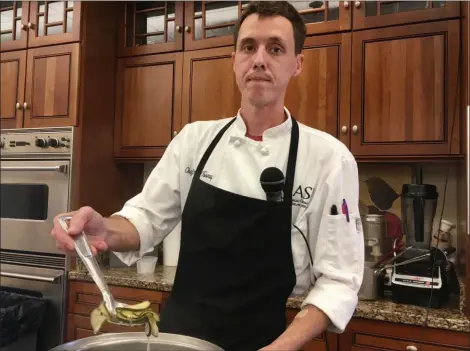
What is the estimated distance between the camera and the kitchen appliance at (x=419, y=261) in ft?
5.28

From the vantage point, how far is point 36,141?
7.31 feet

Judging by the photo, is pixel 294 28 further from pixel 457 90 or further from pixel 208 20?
pixel 208 20

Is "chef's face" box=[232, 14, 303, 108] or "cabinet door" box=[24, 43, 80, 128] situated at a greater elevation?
"cabinet door" box=[24, 43, 80, 128]

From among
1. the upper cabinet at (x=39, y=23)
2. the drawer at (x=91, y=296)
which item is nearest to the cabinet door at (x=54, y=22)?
the upper cabinet at (x=39, y=23)

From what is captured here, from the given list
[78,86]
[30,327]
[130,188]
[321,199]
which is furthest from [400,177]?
[30,327]

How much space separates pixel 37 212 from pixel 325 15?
166 centimetres

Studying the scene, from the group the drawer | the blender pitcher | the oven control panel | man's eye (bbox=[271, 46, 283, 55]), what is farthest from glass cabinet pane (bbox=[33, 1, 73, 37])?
the blender pitcher

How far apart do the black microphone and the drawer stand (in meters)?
1.07

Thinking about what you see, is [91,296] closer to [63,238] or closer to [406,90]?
[63,238]

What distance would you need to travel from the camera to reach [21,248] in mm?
2264

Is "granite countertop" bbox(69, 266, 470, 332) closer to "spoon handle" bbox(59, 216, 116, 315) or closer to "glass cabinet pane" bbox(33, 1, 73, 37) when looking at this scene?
"spoon handle" bbox(59, 216, 116, 315)

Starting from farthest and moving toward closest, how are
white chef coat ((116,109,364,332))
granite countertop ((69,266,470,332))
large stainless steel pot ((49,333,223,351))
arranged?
1. granite countertop ((69,266,470,332))
2. white chef coat ((116,109,364,332))
3. large stainless steel pot ((49,333,223,351))

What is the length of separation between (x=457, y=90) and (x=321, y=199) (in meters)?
Result: 1.03

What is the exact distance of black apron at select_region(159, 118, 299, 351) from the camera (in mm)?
1081
